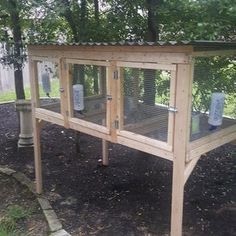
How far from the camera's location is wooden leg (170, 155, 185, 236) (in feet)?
8.22

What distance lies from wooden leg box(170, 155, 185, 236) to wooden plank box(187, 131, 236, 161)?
0.30 ft

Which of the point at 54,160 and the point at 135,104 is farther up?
the point at 135,104

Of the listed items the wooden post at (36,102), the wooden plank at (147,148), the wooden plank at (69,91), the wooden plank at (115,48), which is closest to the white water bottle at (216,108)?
the wooden plank at (147,148)

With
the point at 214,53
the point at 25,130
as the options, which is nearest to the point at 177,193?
the point at 214,53

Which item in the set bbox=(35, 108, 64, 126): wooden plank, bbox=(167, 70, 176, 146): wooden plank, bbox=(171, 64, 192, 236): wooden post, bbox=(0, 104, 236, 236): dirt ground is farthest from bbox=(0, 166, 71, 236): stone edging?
bbox=(167, 70, 176, 146): wooden plank

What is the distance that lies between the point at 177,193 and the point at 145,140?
0.44m

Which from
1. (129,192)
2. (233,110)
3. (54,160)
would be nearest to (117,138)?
(233,110)

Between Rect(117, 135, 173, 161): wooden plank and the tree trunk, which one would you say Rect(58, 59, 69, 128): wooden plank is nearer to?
Rect(117, 135, 173, 161): wooden plank

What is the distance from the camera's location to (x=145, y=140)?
270 centimetres

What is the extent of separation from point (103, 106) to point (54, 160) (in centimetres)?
211

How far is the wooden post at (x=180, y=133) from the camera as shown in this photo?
92.0 inches

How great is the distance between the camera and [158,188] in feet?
13.1

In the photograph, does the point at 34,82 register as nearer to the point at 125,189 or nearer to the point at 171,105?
the point at 125,189

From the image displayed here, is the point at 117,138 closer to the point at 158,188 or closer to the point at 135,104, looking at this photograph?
the point at 135,104
